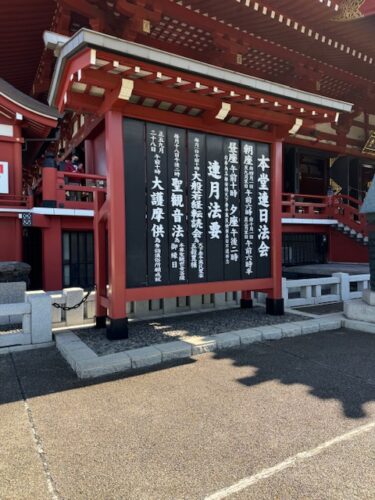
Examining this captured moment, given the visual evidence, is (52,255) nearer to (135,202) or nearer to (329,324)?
(135,202)

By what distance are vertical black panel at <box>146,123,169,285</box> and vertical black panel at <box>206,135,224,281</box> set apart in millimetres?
Answer: 891

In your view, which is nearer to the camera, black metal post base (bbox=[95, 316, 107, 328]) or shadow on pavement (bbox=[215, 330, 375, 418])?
shadow on pavement (bbox=[215, 330, 375, 418])

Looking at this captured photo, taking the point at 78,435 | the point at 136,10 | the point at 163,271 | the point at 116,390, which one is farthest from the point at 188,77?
the point at 78,435

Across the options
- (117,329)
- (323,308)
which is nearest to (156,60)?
(117,329)

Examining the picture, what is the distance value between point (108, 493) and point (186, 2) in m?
9.04

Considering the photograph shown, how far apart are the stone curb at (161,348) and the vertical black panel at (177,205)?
49.2 inches

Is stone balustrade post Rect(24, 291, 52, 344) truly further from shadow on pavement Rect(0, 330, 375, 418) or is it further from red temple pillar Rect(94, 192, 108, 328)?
red temple pillar Rect(94, 192, 108, 328)

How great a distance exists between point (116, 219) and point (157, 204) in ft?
2.64

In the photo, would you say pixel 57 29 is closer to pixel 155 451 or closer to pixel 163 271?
pixel 163 271

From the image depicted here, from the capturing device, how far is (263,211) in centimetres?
705

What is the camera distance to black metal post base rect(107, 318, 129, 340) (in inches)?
214

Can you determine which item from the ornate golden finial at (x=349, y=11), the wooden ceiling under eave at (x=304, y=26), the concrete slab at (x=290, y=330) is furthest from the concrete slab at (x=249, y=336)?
the ornate golden finial at (x=349, y=11)

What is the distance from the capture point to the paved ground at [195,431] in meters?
2.30

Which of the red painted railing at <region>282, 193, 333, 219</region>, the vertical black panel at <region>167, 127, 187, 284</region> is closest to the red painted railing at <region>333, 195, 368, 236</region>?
the red painted railing at <region>282, 193, 333, 219</region>
